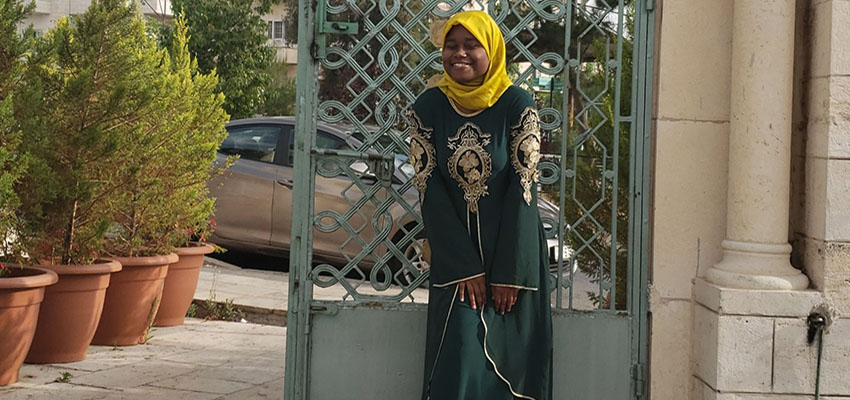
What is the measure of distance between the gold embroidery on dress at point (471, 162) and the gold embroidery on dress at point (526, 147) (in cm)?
11

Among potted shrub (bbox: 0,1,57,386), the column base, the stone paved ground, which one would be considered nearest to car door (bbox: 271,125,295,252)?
the stone paved ground

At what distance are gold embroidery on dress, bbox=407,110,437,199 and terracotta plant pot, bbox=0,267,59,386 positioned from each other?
236 centimetres

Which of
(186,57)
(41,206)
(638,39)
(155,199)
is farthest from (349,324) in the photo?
(186,57)

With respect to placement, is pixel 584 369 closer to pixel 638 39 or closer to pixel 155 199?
pixel 638 39

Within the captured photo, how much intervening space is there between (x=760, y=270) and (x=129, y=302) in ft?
12.9

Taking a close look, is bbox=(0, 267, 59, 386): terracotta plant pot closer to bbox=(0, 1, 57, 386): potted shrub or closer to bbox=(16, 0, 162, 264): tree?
bbox=(0, 1, 57, 386): potted shrub

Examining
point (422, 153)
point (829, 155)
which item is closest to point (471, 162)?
point (422, 153)

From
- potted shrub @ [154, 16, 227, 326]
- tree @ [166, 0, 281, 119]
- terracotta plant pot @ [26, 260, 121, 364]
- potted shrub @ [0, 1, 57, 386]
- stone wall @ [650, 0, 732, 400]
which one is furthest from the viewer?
tree @ [166, 0, 281, 119]

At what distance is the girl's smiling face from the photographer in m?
3.78

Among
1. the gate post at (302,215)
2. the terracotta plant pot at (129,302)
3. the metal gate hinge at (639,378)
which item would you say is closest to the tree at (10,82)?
the terracotta plant pot at (129,302)

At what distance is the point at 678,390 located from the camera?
437cm

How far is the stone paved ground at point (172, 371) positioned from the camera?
5297 mm

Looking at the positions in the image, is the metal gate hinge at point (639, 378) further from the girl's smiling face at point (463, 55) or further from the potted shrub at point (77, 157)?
the potted shrub at point (77, 157)

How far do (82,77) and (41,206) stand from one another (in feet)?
2.42
